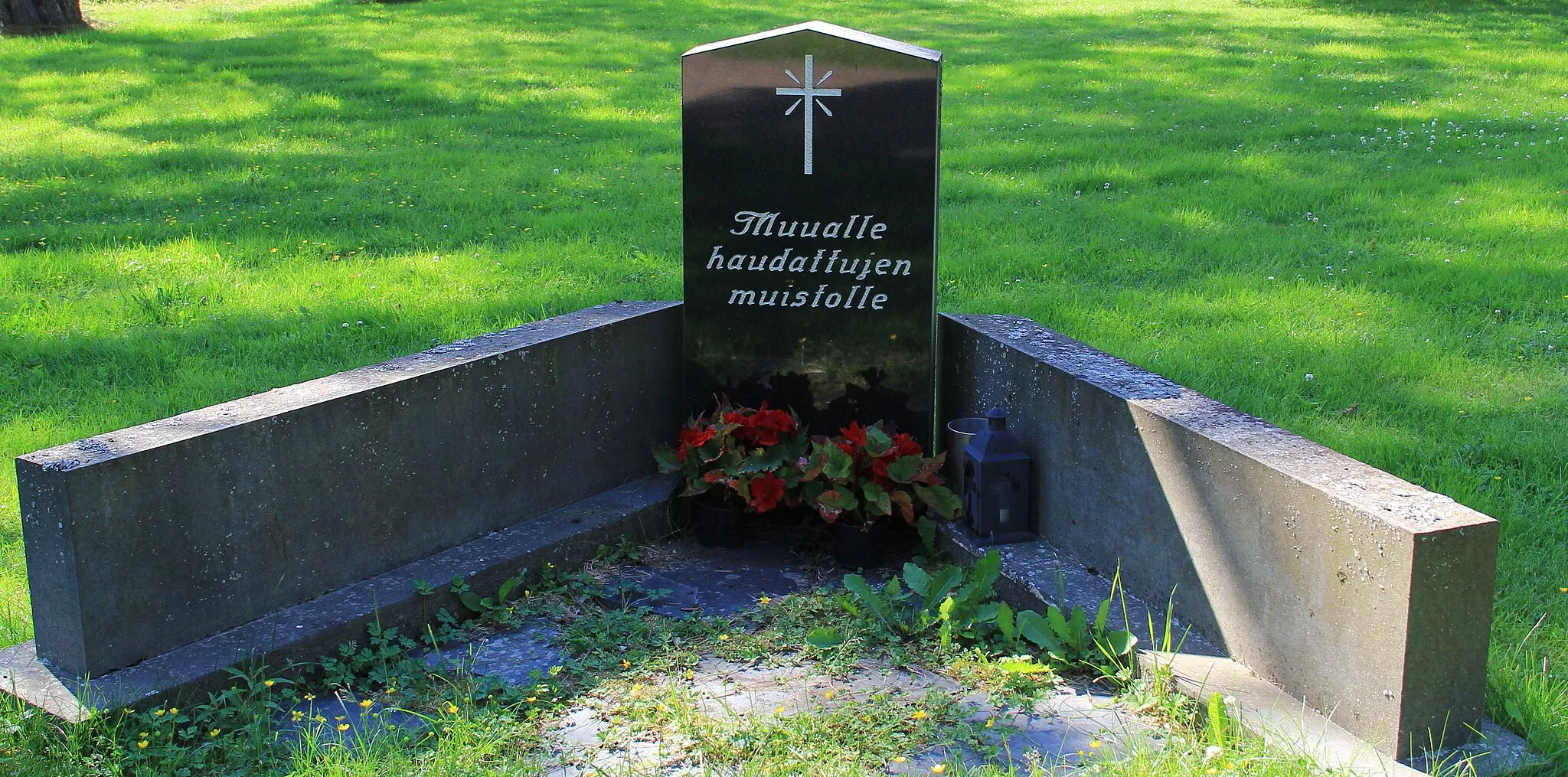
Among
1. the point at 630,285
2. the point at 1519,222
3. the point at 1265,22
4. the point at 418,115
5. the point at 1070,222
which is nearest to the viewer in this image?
the point at 630,285

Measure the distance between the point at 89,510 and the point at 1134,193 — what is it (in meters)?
7.02

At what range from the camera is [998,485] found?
165 inches

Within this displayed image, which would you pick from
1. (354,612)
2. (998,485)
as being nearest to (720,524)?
(998,485)

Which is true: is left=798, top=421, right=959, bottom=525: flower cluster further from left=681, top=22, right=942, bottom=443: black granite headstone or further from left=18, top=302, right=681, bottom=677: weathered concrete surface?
left=18, top=302, right=681, bottom=677: weathered concrete surface

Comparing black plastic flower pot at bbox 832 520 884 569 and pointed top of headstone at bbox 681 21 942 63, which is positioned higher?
pointed top of headstone at bbox 681 21 942 63

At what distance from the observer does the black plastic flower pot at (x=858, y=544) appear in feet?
14.6

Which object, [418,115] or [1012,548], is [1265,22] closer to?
[418,115]

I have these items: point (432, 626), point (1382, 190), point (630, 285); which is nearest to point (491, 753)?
point (432, 626)

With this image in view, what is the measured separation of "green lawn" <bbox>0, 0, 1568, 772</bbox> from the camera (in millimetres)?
5328

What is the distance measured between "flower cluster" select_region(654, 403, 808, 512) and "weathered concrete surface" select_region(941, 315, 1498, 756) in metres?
0.74

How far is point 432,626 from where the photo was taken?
3.97m

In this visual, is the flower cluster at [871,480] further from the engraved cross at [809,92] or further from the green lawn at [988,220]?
the green lawn at [988,220]

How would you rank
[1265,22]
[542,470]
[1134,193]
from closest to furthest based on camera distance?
[542,470] < [1134,193] < [1265,22]

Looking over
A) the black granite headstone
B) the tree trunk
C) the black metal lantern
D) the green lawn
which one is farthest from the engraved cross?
the tree trunk
